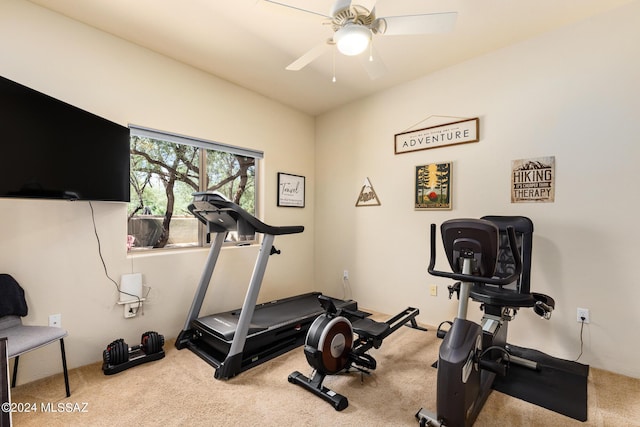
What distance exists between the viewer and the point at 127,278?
98.4 inches

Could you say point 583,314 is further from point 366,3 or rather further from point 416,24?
point 366,3

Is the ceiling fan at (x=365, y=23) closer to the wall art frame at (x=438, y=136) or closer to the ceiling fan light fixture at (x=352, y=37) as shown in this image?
the ceiling fan light fixture at (x=352, y=37)

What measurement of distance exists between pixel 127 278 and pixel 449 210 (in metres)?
3.19

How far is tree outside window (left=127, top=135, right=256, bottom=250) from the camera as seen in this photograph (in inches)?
109

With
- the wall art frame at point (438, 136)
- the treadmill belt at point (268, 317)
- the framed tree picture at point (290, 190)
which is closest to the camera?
the treadmill belt at point (268, 317)

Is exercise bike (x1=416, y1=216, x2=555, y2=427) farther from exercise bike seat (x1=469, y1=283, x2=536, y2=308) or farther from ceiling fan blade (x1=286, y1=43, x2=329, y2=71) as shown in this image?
ceiling fan blade (x1=286, y1=43, x2=329, y2=71)

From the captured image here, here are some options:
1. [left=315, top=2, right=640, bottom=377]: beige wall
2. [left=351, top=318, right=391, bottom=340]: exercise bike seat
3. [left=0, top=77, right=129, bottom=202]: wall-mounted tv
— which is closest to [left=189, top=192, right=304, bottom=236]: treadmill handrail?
[left=0, top=77, right=129, bottom=202]: wall-mounted tv

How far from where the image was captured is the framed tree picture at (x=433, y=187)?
9.90 feet

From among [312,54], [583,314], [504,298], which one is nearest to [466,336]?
[504,298]

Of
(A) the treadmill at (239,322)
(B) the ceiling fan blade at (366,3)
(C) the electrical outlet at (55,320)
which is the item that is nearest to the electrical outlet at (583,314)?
(A) the treadmill at (239,322)

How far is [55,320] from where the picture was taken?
215cm

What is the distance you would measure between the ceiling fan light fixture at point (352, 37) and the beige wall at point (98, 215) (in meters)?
1.89

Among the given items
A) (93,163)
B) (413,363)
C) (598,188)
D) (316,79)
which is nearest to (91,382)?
(93,163)

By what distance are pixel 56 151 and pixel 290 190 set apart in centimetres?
248
